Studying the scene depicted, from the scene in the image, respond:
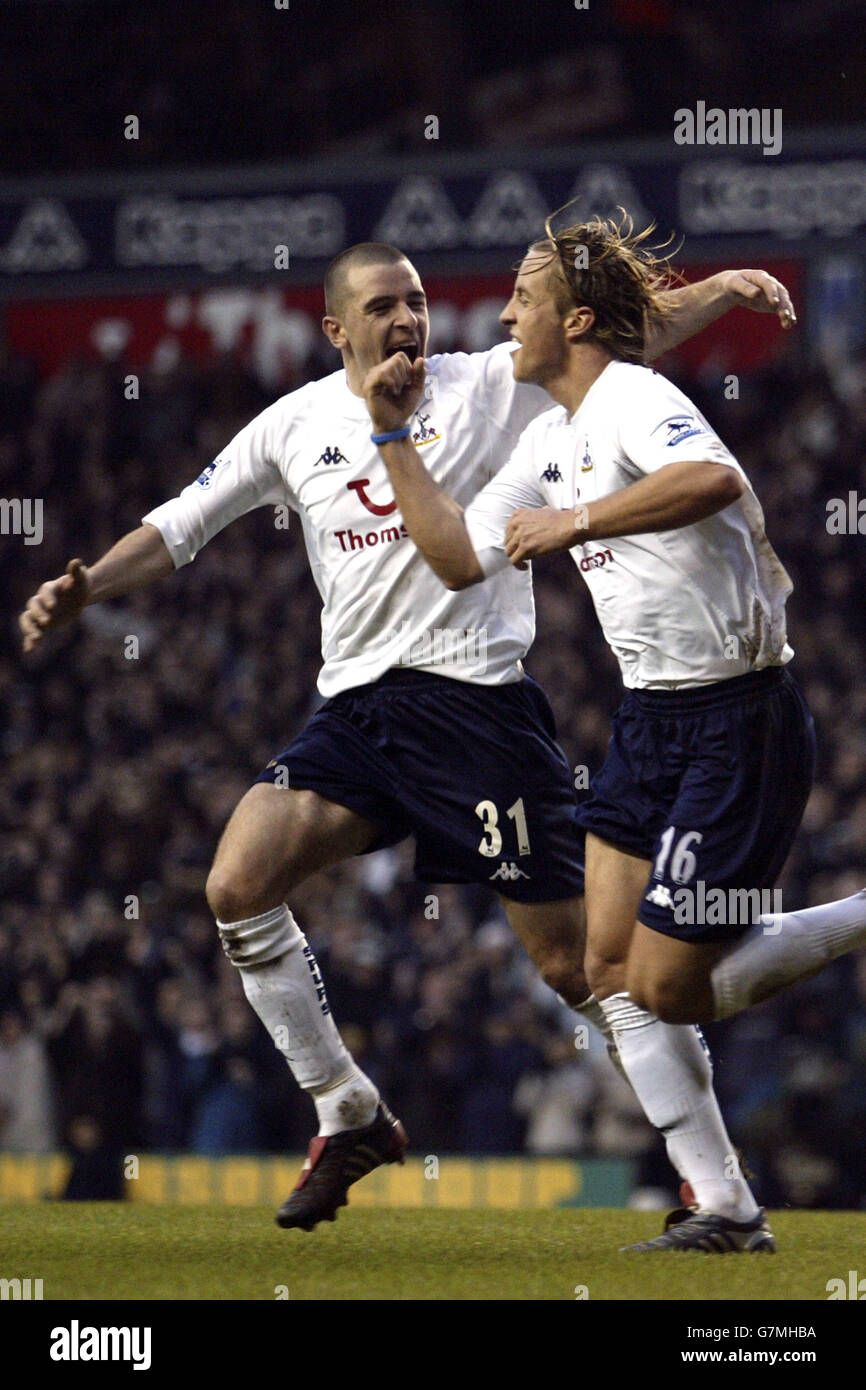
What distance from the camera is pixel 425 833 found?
5.66 meters

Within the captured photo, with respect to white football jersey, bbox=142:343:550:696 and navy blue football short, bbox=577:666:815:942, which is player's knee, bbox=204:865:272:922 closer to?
white football jersey, bbox=142:343:550:696

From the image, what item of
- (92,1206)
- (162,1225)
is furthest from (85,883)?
(162,1225)

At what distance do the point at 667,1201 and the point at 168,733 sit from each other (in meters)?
5.97

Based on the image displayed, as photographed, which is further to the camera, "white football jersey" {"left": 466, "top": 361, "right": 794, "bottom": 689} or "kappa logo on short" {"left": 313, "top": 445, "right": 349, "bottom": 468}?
"kappa logo on short" {"left": 313, "top": 445, "right": 349, "bottom": 468}

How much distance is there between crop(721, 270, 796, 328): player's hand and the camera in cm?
525

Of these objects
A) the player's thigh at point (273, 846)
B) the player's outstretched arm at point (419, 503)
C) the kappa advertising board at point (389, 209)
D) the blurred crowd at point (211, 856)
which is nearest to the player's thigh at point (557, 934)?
the player's thigh at point (273, 846)

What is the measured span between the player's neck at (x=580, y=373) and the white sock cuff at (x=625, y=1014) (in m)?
1.56

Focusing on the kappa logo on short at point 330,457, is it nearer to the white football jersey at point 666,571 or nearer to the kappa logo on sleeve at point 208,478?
the kappa logo on sleeve at point 208,478

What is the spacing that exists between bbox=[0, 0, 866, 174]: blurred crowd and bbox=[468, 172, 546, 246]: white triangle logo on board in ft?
8.41

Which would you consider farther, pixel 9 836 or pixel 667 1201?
pixel 9 836

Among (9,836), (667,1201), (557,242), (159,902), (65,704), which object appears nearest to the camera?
(557,242)

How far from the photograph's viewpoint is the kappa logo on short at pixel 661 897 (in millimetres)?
4832

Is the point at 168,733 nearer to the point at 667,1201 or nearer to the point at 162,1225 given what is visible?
the point at 667,1201

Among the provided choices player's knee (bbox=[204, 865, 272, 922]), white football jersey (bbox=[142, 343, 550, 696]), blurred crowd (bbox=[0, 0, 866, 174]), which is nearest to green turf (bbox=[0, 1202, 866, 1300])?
player's knee (bbox=[204, 865, 272, 922])
